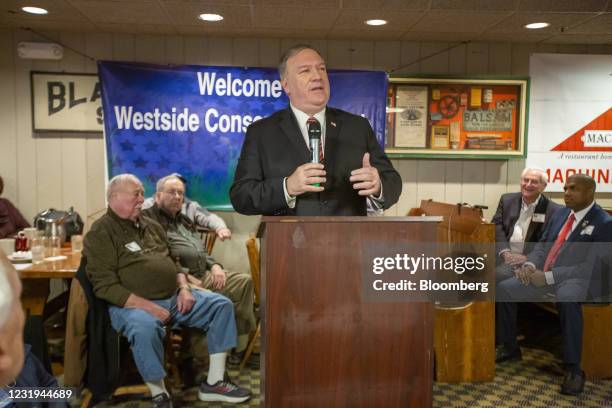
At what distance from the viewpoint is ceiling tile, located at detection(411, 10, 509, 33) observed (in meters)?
3.84

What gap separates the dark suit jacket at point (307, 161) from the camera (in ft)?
5.11

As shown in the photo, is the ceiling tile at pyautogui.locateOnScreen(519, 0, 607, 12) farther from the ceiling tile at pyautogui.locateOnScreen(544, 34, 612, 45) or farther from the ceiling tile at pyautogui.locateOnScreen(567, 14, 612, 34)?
the ceiling tile at pyautogui.locateOnScreen(544, 34, 612, 45)

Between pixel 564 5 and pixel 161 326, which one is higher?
pixel 564 5

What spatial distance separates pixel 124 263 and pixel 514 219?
303cm

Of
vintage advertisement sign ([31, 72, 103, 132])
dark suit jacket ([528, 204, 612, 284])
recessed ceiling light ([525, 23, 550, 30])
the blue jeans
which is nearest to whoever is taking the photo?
the blue jeans

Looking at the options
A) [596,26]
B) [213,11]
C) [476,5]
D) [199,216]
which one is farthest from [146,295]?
[596,26]

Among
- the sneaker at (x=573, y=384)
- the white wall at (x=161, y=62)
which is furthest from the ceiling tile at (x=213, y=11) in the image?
the sneaker at (x=573, y=384)

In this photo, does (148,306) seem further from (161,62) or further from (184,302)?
(161,62)

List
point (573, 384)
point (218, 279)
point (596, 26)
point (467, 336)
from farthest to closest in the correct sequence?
point (596, 26) < point (218, 279) < point (467, 336) < point (573, 384)

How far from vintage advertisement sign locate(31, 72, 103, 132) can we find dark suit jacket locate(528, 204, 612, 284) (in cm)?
382

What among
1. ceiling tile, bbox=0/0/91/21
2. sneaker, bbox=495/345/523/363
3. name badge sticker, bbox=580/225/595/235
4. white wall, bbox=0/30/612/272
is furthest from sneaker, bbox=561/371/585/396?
ceiling tile, bbox=0/0/91/21

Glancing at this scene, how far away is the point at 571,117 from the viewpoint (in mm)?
4938

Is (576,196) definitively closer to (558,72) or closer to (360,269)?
(558,72)

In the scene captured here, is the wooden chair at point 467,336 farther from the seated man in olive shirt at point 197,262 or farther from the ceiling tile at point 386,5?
the ceiling tile at point 386,5
